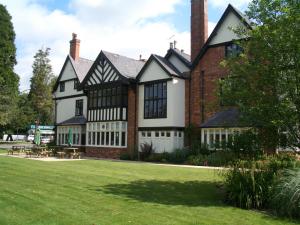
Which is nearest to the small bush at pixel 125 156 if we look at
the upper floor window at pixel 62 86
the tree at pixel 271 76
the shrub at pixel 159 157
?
the shrub at pixel 159 157

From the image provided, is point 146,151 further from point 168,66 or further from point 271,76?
point 271,76

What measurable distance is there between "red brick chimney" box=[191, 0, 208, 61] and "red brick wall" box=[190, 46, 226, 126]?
1626 millimetres

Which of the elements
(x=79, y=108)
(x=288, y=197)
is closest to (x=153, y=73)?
(x=79, y=108)

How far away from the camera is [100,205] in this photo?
923cm

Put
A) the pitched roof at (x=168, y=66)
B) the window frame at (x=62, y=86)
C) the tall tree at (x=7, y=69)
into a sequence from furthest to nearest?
the tall tree at (x=7, y=69), the window frame at (x=62, y=86), the pitched roof at (x=168, y=66)

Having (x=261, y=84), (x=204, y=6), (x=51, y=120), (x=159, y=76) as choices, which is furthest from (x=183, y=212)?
(x=51, y=120)

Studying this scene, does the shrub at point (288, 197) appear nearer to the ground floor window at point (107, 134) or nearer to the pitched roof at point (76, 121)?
the ground floor window at point (107, 134)

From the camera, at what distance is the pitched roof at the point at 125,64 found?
30925mm

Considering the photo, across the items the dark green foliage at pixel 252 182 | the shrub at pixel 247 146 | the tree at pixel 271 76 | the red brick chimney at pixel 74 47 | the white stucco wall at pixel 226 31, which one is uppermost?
the red brick chimney at pixel 74 47

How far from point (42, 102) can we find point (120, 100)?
2771 cm

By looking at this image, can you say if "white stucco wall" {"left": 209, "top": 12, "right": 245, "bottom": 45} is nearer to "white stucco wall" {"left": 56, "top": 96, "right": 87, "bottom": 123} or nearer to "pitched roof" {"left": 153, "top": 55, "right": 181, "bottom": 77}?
"pitched roof" {"left": 153, "top": 55, "right": 181, "bottom": 77}

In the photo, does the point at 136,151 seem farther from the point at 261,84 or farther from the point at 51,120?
the point at 51,120

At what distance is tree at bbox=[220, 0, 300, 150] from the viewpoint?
10445 millimetres

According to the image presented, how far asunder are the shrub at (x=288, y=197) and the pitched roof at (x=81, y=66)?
30432mm
